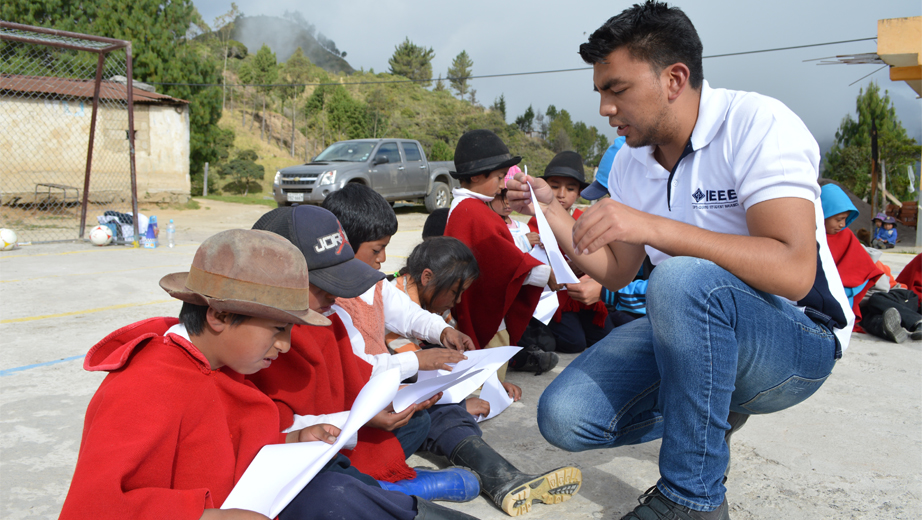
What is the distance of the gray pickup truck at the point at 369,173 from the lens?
42.4ft

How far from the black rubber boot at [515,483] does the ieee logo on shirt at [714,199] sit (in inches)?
38.9

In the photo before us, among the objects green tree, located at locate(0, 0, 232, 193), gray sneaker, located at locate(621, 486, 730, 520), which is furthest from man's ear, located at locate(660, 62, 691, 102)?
green tree, located at locate(0, 0, 232, 193)

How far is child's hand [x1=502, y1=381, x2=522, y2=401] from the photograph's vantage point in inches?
122

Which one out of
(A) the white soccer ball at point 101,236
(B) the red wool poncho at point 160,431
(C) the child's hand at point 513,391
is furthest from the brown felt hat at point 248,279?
(A) the white soccer ball at point 101,236

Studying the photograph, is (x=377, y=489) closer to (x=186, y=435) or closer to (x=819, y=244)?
(x=186, y=435)

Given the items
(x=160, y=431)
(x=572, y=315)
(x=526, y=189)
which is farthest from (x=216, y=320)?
(x=572, y=315)

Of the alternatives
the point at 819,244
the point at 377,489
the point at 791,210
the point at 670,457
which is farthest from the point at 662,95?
the point at 377,489

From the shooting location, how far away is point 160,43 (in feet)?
62.8

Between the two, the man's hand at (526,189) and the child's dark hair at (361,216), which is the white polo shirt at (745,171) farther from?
the child's dark hair at (361,216)

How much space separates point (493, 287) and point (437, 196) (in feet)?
40.2

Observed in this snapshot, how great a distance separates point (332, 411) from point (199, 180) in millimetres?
21162

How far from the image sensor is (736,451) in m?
2.52

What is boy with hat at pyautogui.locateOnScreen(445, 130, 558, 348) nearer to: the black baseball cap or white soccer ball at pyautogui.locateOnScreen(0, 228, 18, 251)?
the black baseball cap

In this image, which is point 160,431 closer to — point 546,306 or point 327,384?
point 327,384
